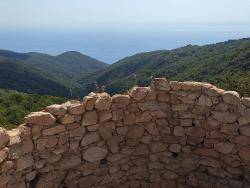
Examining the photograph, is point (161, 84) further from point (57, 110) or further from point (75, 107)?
point (57, 110)

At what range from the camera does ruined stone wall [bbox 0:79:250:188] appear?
603 cm

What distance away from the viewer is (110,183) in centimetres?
666

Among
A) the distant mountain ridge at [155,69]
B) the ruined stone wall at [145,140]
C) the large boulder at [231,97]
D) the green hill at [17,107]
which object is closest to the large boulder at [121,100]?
the ruined stone wall at [145,140]

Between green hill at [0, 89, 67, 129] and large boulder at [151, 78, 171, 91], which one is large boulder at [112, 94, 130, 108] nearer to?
large boulder at [151, 78, 171, 91]

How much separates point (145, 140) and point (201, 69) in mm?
24149

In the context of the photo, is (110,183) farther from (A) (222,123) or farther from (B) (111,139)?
(A) (222,123)

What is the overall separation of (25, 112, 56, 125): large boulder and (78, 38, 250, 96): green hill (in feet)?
6.39

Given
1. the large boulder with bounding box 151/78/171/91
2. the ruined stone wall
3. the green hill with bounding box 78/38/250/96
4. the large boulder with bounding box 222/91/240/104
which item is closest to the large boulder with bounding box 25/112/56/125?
the ruined stone wall

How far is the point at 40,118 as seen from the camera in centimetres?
586

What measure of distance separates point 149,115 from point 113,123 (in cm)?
63

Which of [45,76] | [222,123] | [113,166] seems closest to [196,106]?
[222,123]

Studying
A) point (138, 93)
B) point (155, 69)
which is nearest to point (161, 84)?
point (138, 93)

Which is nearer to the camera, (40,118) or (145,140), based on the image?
(40,118)

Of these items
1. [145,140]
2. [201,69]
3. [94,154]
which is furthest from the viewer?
[201,69]
